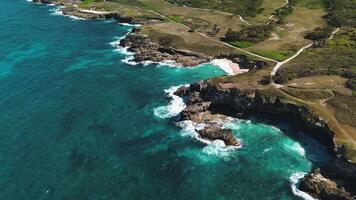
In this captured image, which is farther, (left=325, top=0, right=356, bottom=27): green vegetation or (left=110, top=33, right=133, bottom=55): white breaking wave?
(left=325, top=0, right=356, bottom=27): green vegetation

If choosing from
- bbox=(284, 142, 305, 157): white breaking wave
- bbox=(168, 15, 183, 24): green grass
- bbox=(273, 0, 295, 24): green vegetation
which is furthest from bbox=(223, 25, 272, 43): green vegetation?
bbox=(284, 142, 305, 157): white breaking wave

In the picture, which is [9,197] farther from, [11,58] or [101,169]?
[11,58]

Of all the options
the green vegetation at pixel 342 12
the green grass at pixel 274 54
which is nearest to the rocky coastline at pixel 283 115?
the green grass at pixel 274 54

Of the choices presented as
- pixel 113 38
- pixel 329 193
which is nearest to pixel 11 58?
pixel 113 38

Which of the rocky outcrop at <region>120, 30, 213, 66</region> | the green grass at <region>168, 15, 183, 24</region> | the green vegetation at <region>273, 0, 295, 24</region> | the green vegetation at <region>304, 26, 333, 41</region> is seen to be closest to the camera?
the rocky outcrop at <region>120, 30, 213, 66</region>

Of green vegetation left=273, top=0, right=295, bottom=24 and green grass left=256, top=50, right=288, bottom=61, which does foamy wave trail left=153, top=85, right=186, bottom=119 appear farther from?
green vegetation left=273, top=0, right=295, bottom=24

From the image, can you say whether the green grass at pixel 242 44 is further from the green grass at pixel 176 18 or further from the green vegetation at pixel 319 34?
the green grass at pixel 176 18

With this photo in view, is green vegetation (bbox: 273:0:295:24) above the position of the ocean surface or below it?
above
